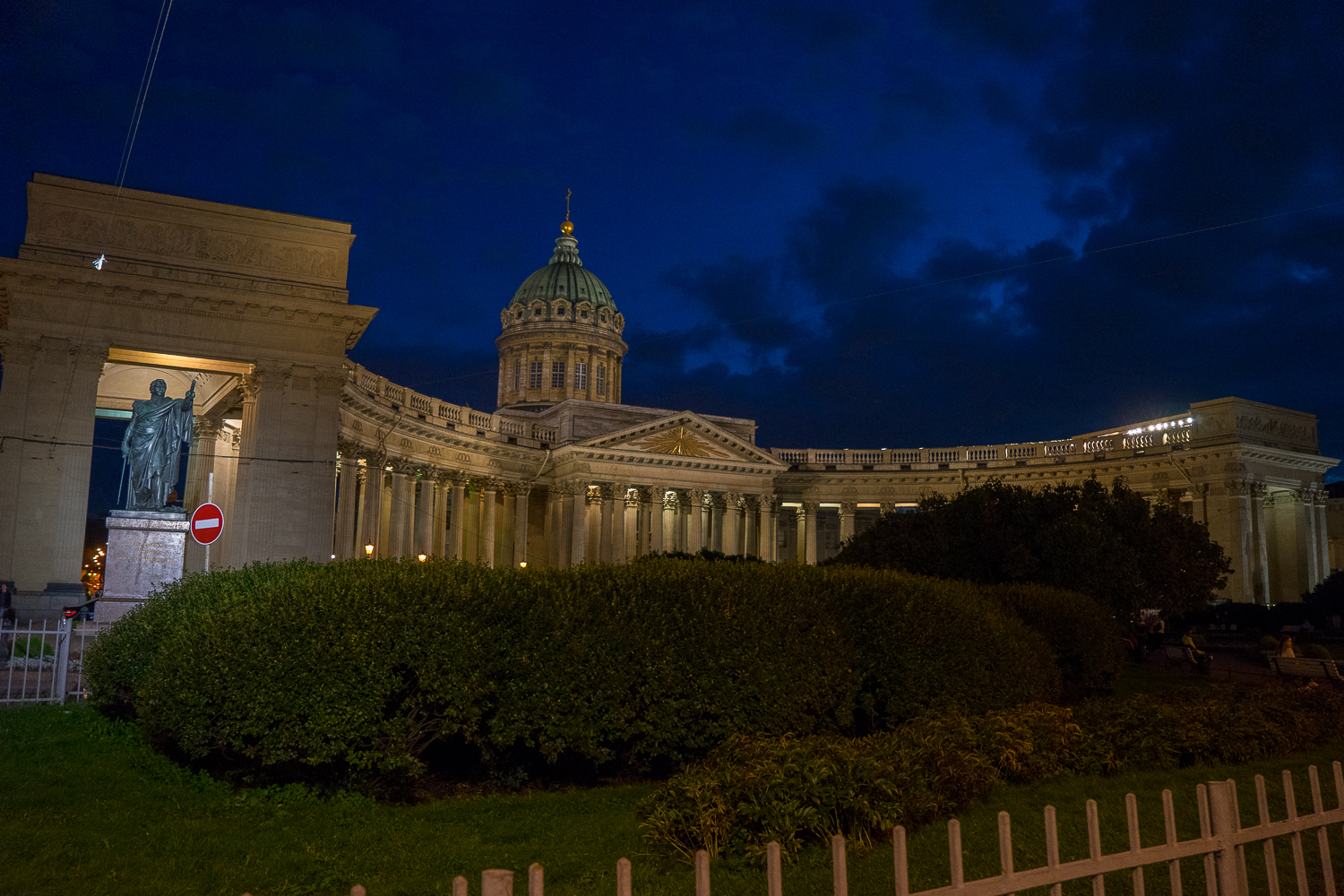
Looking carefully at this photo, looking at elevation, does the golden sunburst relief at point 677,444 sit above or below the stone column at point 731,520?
above

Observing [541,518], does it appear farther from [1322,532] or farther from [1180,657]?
[1322,532]

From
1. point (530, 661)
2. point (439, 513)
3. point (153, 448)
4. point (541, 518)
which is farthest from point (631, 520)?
point (530, 661)

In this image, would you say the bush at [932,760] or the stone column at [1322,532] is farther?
the stone column at [1322,532]

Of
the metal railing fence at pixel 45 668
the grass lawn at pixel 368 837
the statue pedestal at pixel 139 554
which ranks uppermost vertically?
the statue pedestal at pixel 139 554

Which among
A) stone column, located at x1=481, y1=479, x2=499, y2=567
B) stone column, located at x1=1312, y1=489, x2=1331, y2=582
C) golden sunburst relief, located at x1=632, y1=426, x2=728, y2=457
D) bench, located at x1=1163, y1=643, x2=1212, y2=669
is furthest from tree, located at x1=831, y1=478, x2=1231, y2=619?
stone column, located at x1=1312, y1=489, x2=1331, y2=582

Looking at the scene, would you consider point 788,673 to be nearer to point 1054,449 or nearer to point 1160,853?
point 1160,853

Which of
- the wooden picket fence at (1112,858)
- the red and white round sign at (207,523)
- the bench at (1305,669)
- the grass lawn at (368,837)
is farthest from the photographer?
the bench at (1305,669)

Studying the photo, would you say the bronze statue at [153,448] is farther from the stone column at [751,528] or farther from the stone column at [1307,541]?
the stone column at [1307,541]

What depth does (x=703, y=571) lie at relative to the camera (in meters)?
12.6

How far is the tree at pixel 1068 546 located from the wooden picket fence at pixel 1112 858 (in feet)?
67.5

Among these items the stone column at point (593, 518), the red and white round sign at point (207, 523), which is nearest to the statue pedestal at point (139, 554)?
the red and white round sign at point (207, 523)

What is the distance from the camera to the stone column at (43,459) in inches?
941

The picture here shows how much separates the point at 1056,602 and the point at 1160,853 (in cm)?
1457

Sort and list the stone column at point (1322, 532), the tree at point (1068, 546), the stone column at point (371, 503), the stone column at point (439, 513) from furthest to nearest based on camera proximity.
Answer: the stone column at point (1322, 532), the stone column at point (439, 513), the stone column at point (371, 503), the tree at point (1068, 546)
